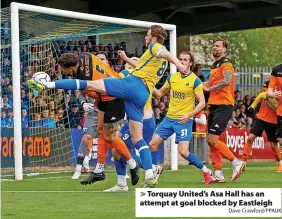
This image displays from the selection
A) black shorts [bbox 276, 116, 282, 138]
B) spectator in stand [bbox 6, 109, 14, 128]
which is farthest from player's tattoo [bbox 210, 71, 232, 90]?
spectator in stand [bbox 6, 109, 14, 128]

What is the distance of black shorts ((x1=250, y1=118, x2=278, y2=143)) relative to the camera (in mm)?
18614

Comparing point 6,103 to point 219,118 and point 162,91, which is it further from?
point 219,118

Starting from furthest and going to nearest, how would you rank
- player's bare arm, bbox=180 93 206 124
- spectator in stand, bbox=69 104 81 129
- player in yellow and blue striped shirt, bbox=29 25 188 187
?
spectator in stand, bbox=69 104 81 129
player's bare arm, bbox=180 93 206 124
player in yellow and blue striped shirt, bbox=29 25 188 187

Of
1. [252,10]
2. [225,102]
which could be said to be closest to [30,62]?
[225,102]

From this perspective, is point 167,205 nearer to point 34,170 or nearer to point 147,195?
point 147,195

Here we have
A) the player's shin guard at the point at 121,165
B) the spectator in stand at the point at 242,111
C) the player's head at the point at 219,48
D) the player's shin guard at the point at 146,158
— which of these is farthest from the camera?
the spectator in stand at the point at 242,111

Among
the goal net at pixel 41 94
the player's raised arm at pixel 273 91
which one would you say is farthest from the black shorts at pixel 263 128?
the goal net at pixel 41 94

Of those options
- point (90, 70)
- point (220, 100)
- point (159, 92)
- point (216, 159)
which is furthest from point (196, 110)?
point (90, 70)

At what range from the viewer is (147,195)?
9.14m

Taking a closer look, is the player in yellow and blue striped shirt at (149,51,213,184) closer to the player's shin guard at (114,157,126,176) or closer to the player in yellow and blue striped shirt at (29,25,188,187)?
the player's shin guard at (114,157,126,176)

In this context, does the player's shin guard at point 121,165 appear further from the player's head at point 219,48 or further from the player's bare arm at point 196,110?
the player's head at point 219,48

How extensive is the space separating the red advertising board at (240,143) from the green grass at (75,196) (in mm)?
8125

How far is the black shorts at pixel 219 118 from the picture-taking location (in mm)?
15195

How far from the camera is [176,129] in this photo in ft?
47.7
